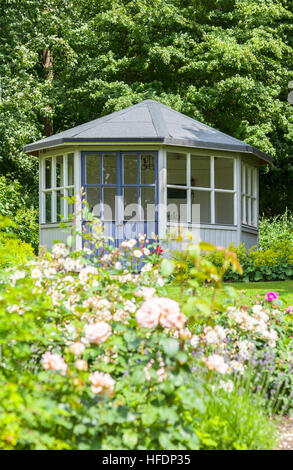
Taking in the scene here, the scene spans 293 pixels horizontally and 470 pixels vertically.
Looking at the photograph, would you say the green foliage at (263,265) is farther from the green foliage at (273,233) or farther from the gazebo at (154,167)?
the green foliage at (273,233)

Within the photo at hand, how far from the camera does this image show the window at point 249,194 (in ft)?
46.6

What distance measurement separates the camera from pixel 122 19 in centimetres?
1961

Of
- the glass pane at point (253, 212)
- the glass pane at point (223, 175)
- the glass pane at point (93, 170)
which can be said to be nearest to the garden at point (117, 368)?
the glass pane at point (253, 212)

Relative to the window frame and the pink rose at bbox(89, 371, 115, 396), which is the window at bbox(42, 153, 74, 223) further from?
the pink rose at bbox(89, 371, 115, 396)

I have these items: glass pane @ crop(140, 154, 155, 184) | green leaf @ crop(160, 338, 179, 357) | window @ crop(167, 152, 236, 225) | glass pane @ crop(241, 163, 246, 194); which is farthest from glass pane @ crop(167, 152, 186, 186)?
green leaf @ crop(160, 338, 179, 357)

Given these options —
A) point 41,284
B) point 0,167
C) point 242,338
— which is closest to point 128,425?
point 41,284

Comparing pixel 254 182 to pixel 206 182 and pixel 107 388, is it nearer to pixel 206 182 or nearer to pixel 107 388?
pixel 206 182

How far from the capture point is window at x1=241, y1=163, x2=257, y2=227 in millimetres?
14195

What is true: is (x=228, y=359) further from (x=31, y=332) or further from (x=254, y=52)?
(x=254, y=52)

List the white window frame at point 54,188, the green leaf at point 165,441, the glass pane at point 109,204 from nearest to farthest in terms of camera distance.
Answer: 1. the green leaf at point 165,441
2. the glass pane at point 109,204
3. the white window frame at point 54,188

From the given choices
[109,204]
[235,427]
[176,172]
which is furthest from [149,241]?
[235,427]

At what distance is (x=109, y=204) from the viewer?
15.9m

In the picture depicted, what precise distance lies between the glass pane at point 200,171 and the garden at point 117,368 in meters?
13.1
